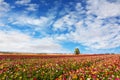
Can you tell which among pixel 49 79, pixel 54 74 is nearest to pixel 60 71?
pixel 54 74

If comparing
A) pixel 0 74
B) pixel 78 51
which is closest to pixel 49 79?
pixel 0 74

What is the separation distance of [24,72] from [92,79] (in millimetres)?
4776

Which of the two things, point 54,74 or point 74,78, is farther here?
point 54,74

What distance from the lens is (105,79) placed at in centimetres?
754

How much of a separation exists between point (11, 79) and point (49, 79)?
1956 mm

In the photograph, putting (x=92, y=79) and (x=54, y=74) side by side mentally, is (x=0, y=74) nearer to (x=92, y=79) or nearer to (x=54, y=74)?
(x=54, y=74)

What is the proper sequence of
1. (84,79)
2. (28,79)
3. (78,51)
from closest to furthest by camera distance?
1. (84,79)
2. (28,79)
3. (78,51)

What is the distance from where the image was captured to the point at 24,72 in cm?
1101

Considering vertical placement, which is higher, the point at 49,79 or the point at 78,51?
the point at 78,51

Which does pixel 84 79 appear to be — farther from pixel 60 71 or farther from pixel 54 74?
pixel 60 71

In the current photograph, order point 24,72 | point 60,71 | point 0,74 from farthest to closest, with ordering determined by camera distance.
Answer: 1. point 60,71
2. point 24,72
3. point 0,74

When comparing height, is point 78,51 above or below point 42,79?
above

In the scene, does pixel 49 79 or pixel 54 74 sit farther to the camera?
pixel 54 74

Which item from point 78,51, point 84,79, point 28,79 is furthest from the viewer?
point 78,51
